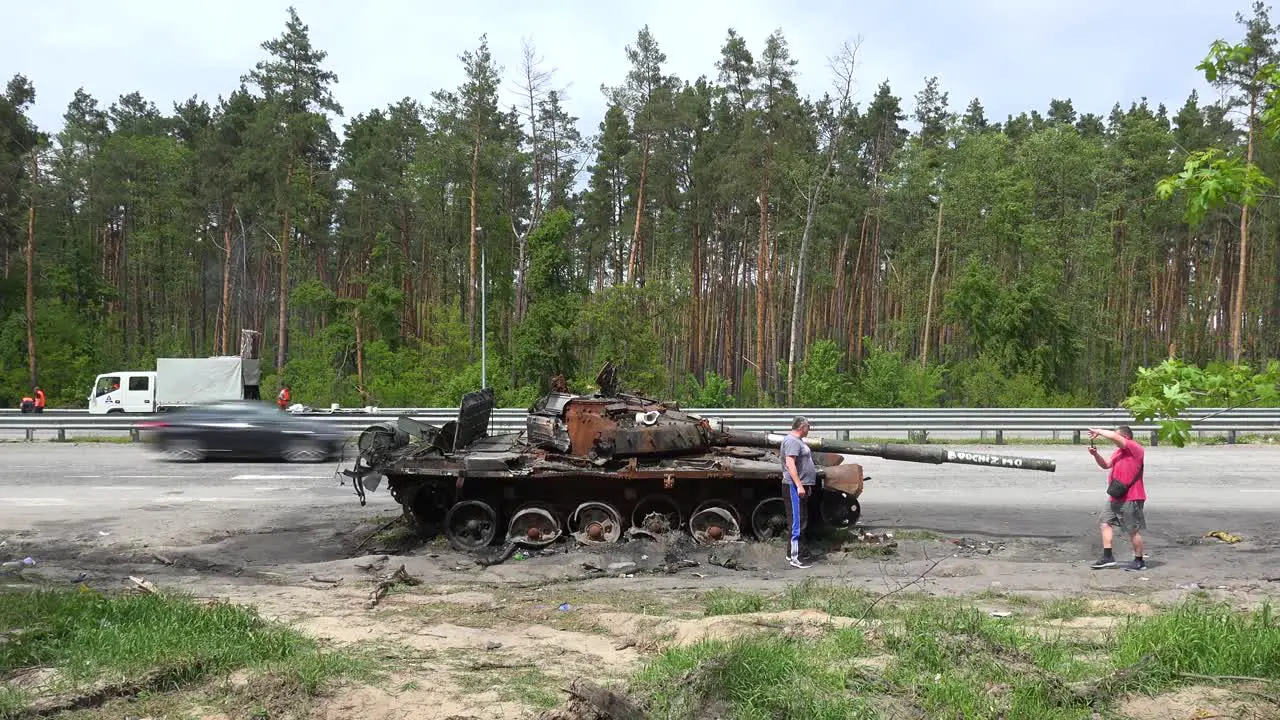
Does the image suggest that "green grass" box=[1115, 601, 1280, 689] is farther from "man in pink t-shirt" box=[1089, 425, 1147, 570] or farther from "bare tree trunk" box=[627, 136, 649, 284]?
"bare tree trunk" box=[627, 136, 649, 284]

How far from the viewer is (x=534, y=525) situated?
12047mm

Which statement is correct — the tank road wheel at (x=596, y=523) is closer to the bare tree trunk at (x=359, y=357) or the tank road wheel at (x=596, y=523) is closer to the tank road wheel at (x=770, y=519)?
the tank road wheel at (x=770, y=519)

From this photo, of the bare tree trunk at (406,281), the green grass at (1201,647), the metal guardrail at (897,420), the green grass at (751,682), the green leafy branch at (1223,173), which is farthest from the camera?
the bare tree trunk at (406,281)

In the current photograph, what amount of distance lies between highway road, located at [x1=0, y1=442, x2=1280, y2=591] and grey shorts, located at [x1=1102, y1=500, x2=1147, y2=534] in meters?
0.52

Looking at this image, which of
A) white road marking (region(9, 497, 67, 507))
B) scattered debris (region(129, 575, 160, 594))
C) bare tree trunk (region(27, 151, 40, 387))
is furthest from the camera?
bare tree trunk (region(27, 151, 40, 387))

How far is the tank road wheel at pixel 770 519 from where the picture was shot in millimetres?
11938

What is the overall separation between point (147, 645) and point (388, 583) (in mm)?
3142

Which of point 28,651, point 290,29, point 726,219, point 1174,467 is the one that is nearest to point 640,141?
point 726,219

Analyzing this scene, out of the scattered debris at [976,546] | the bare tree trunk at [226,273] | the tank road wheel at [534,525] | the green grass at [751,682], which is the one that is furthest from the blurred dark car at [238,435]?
the bare tree trunk at [226,273]

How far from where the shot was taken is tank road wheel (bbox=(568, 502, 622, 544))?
38.8 ft

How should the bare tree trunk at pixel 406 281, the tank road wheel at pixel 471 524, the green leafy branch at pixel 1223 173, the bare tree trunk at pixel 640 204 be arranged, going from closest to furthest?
1. the green leafy branch at pixel 1223 173
2. the tank road wheel at pixel 471 524
3. the bare tree trunk at pixel 640 204
4. the bare tree trunk at pixel 406 281

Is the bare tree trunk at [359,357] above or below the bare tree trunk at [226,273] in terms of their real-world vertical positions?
below

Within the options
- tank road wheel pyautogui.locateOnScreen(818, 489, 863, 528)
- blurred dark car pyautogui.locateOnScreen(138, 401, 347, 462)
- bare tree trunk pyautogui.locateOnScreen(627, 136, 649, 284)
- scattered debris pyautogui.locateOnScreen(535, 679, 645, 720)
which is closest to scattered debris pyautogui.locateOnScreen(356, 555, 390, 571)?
tank road wheel pyautogui.locateOnScreen(818, 489, 863, 528)

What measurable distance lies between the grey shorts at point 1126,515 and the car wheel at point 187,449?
699 inches
